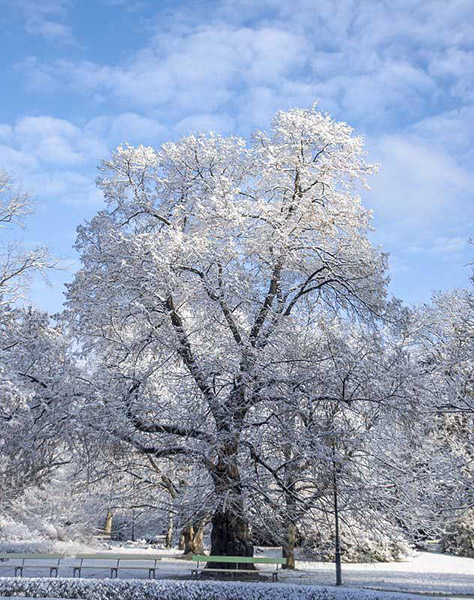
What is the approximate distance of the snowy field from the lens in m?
12.4

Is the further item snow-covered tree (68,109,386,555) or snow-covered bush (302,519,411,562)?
snow-covered bush (302,519,411,562)

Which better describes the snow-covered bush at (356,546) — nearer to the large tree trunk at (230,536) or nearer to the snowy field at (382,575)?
the snowy field at (382,575)

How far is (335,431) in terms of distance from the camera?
1214 centimetres

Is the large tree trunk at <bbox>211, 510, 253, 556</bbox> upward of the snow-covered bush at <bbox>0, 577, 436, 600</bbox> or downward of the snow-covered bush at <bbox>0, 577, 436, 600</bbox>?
upward

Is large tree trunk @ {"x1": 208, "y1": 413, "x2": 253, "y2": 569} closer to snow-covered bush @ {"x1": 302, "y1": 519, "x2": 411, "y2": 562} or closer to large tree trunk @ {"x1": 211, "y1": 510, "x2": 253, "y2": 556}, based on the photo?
large tree trunk @ {"x1": 211, "y1": 510, "x2": 253, "y2": 556}

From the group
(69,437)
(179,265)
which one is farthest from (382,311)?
(69,437)

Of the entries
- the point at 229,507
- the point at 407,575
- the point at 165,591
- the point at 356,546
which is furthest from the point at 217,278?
the point at 356,546

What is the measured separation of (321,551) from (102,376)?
9.13m

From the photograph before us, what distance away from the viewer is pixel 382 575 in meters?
15.6

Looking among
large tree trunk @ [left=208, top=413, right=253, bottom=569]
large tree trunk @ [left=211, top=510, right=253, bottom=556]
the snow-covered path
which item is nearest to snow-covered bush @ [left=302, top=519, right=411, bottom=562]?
the snow-covered path

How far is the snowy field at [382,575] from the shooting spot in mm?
12383

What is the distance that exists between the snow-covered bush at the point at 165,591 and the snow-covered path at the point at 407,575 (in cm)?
309

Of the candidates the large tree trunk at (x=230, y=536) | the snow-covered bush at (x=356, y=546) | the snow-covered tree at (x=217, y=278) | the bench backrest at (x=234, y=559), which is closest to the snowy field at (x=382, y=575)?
the snow-covered bush at (x=356, y=546)

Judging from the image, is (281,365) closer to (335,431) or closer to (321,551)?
(335,431)
